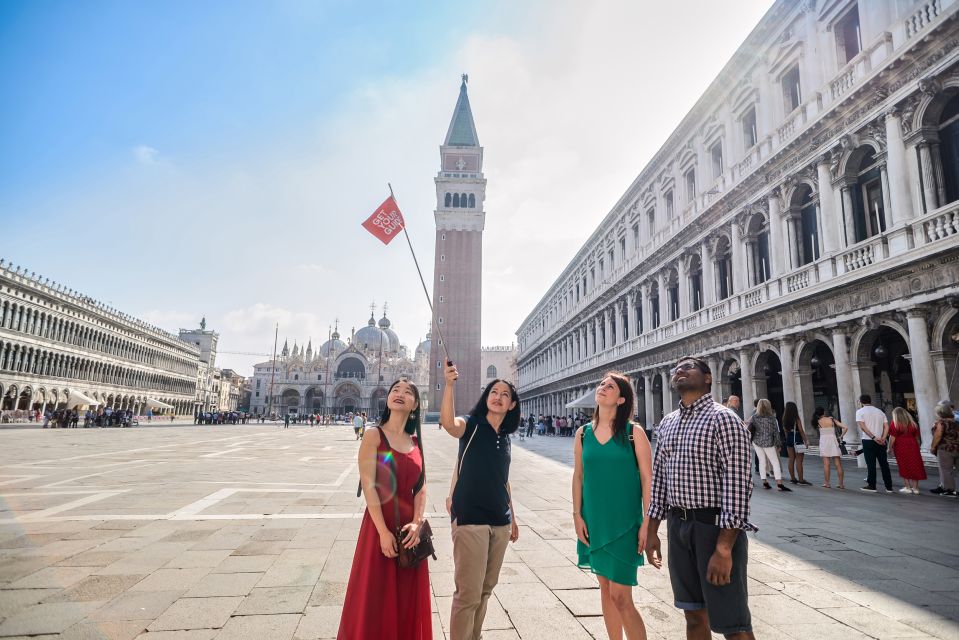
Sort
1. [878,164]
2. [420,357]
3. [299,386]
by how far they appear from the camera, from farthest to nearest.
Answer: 1. [420,357]
2. [299,386]
3. [878,164]

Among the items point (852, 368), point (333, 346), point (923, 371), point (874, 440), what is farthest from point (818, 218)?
point (333, 346)

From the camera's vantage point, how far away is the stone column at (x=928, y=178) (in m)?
11.0

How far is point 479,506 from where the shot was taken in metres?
2.95

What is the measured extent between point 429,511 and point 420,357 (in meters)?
87.5

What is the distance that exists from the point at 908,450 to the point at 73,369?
2477 inches

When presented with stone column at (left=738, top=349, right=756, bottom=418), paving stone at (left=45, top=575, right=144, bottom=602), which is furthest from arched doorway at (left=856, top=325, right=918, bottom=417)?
paving stone at (left=45, top=575, right=144, bottom=602)

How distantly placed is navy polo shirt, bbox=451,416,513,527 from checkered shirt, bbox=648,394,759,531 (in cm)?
87

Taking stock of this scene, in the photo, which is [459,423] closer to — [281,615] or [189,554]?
[281,615]

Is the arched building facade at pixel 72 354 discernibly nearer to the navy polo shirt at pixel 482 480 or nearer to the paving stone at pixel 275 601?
the paving stone at pixel 275 601

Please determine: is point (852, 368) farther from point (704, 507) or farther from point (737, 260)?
point (704, 507)

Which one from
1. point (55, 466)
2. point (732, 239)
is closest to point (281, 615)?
point (55, 466)

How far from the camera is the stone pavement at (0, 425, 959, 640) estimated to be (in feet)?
11.3

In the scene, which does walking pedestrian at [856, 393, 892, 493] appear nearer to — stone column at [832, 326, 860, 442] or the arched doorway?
stone column at [832, 326, 860, 442]

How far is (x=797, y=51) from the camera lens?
50.2ft
